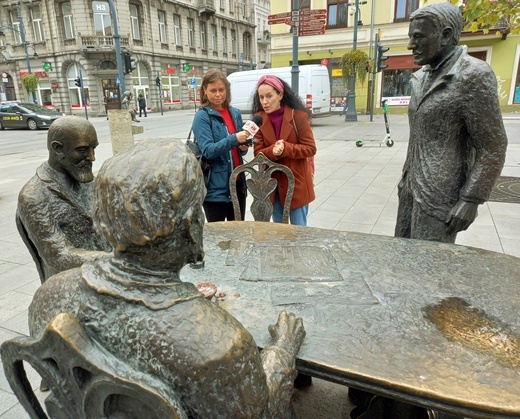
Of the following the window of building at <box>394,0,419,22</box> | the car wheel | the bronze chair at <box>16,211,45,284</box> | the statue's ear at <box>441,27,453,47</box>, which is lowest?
the car wheel

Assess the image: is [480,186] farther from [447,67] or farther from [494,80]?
[447,67]

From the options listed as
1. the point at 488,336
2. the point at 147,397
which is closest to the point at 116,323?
the point at 147,397

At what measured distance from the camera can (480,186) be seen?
214 centimetres

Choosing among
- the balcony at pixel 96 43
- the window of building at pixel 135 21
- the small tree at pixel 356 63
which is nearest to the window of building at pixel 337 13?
the small tree at pixel 356 63

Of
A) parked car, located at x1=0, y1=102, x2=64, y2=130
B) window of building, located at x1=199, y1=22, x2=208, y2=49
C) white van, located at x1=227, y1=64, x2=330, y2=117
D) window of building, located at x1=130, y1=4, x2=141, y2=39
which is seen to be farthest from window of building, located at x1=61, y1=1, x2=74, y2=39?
white van, located at x1=227, y1=64, x2=330, y2=117

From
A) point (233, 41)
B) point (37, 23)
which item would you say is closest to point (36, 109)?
point (37, 23)

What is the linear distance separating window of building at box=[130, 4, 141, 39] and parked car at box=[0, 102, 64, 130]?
12967 millimetres

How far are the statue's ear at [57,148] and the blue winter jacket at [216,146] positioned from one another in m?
1.65

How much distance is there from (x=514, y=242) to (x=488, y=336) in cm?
358

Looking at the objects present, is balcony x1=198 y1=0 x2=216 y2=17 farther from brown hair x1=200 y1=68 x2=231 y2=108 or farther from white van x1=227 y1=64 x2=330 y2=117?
brown hair x1=200 y1=68 x2=231 y2=108

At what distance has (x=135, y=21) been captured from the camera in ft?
100

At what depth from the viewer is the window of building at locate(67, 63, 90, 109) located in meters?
28.9

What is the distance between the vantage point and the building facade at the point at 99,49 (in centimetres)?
2817

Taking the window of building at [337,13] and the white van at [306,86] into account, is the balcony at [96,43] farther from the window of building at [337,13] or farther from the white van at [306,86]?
the window of building at [337,13]
